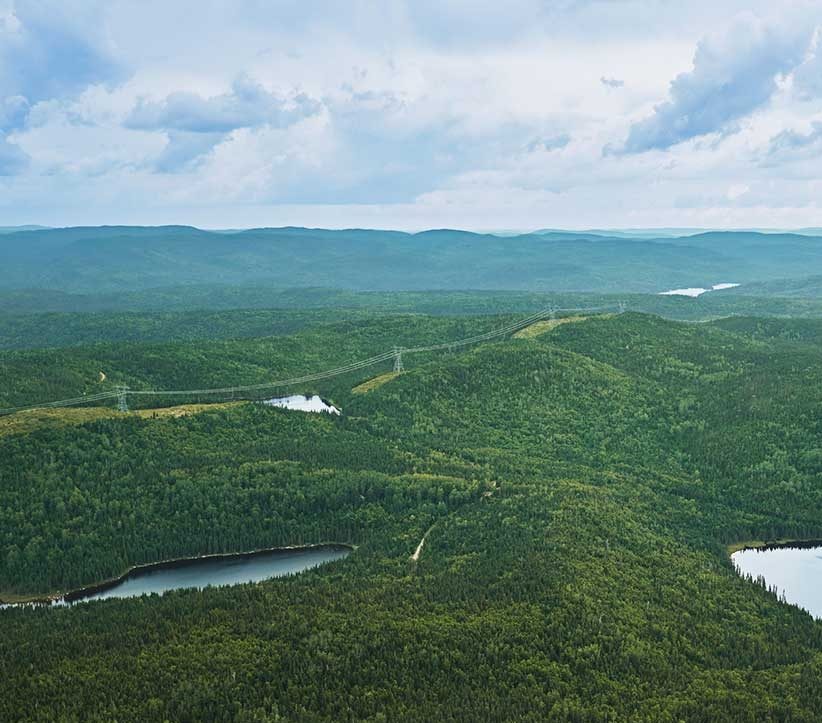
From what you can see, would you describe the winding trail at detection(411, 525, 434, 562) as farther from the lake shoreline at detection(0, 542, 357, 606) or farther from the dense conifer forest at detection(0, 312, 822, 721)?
the lake shoreline at detection(0, 542, 357, 606)

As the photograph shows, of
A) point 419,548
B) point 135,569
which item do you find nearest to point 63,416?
point 135,569

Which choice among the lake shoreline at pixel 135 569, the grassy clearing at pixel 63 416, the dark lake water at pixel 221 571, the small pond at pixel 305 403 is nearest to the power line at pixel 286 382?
the small pond at pixel 305 403

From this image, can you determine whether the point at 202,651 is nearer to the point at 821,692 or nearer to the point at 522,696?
the point at 522,696

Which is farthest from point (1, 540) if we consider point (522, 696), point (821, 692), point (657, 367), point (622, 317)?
point (622, 317)

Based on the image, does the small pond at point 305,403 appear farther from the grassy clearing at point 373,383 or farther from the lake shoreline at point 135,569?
the lake shoreline at point 135,569

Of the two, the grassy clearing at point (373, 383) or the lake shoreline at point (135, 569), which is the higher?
the grassy clearing at point (373, 383)

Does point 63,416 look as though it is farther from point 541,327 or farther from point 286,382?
point 541,327
